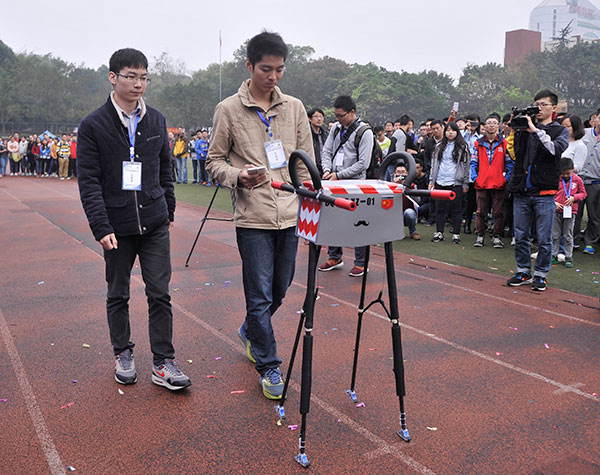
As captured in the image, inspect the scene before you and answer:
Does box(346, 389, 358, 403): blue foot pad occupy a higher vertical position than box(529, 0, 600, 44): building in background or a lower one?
lower

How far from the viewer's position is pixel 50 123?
58.1m

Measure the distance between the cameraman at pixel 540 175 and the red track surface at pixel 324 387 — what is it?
57 centimetres

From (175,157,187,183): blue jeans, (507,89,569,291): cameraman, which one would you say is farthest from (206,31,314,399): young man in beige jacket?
(175,157,187,183): blue jeans

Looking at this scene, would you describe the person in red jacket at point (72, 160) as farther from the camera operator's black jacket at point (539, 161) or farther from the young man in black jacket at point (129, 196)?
the young man in black jacket at point (129, 196)

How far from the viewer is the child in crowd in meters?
7.49

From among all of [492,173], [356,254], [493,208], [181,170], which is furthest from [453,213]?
[181,170]

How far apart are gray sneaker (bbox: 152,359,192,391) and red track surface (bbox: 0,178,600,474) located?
74 mm

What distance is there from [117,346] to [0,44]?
8540 centimetres

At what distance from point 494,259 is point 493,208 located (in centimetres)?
134

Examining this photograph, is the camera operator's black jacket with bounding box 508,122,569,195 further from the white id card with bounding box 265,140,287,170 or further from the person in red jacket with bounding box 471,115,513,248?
the white id card with bounding box 265,140,287,170

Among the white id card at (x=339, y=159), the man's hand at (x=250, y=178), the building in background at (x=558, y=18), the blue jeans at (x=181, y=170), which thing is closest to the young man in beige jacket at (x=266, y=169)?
the man's hand at (x=250, y=178)

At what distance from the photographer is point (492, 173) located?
8742mm

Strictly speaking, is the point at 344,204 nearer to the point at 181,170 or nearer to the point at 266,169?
the point at 266,169

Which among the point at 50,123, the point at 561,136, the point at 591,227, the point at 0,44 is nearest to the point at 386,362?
the point at 561,136
